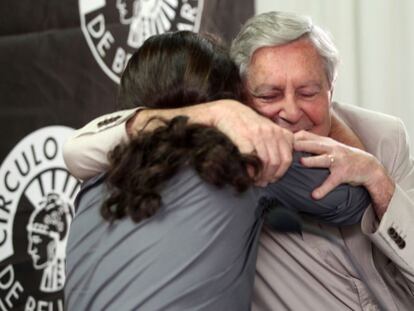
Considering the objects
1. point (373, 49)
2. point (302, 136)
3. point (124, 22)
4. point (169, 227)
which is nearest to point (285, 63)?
point (302, 136)

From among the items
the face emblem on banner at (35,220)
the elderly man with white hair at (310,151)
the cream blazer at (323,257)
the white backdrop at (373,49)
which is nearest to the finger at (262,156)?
the elderly man with white hair at (310,151)

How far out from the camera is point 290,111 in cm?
147

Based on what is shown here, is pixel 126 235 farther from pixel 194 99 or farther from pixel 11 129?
pixel 11 129

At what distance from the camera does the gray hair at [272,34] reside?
4.91 feet

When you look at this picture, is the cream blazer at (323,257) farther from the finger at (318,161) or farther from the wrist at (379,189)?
the finger at (318,161)

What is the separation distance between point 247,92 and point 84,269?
2.08 feet

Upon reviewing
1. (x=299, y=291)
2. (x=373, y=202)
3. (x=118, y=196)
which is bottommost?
(x=299, y=291)

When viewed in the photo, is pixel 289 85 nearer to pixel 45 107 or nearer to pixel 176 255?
pixel 176 255

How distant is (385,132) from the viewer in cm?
146

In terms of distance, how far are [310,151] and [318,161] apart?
22 millimetres

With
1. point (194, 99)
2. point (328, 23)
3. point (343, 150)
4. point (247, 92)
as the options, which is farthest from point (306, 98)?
point (328, 23)

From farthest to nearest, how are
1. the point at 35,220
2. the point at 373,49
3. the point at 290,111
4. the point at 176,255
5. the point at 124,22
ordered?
the point at 373,49 → the point at 124,22 → the point at 35,220 → the point at 290,111 → the point at 176,255

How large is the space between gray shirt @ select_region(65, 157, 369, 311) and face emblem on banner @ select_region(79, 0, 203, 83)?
1193 millimetres

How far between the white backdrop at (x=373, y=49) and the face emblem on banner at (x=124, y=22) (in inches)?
11.8
